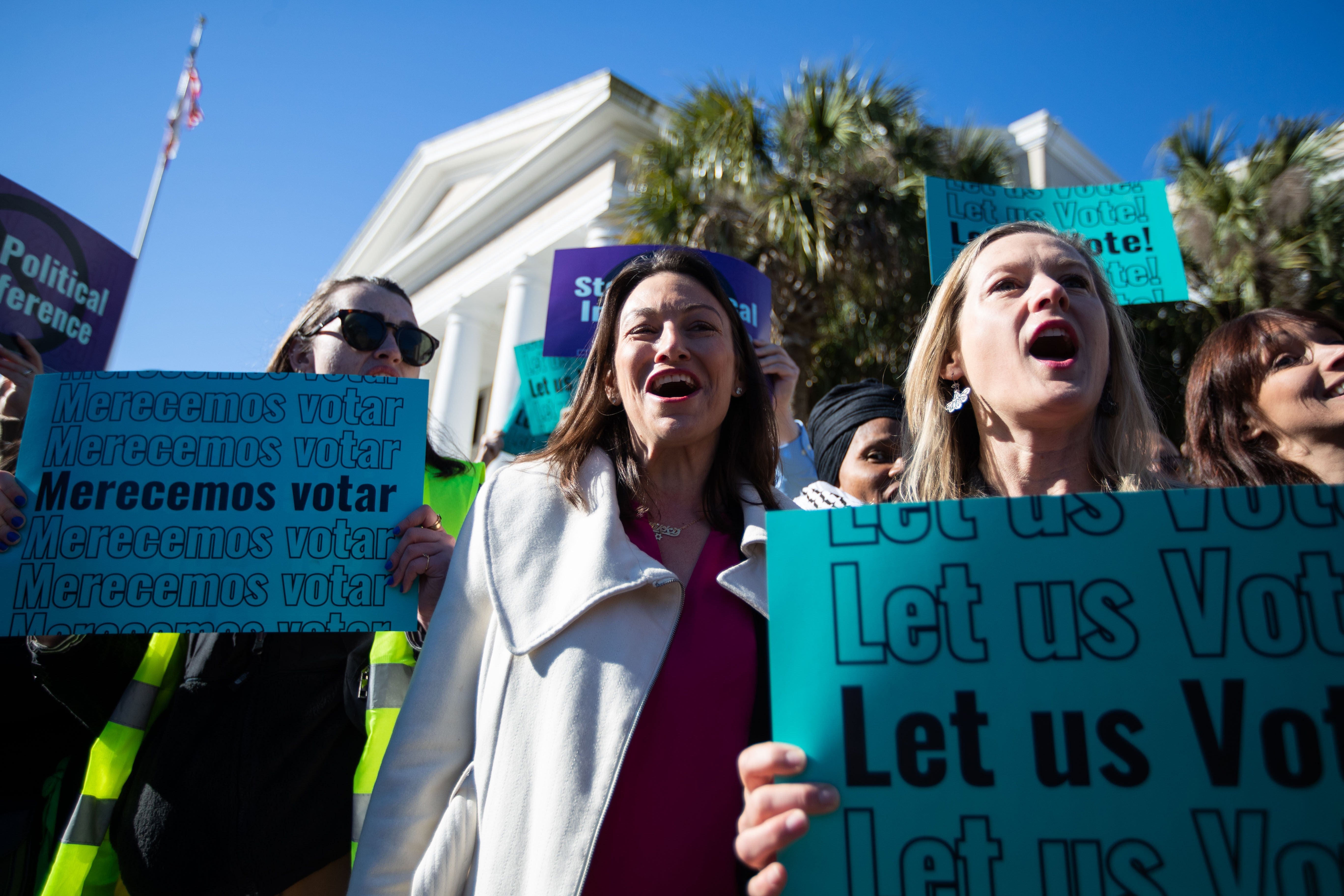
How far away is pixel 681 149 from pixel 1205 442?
8.34 metres

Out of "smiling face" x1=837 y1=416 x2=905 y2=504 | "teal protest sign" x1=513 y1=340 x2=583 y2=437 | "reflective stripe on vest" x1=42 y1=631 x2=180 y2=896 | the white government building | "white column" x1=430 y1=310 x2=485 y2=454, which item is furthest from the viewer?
"white column" x1=430 y1=310 x2=485 y2=454

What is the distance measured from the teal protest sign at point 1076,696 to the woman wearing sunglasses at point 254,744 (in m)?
1.03

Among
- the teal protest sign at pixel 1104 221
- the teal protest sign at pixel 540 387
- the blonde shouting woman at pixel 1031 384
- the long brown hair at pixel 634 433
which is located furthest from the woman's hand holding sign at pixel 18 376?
the teal protest sign at pixel 1104 221

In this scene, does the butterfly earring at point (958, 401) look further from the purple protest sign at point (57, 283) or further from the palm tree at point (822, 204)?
the palm tree at point (822, 204)

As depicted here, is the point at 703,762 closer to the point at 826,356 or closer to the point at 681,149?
the point at 826,356

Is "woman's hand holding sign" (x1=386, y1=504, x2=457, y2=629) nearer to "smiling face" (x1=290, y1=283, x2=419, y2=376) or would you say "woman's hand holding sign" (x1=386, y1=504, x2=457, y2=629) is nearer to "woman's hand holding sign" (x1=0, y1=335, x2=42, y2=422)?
"smiling face" (x1=290, y1=283, x2=419, y2=376)

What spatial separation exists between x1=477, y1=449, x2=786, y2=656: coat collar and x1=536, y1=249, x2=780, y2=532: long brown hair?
0.10 m

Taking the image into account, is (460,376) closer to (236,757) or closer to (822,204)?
(822,204)

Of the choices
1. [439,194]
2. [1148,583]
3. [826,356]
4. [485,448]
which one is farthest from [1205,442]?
[439,194]

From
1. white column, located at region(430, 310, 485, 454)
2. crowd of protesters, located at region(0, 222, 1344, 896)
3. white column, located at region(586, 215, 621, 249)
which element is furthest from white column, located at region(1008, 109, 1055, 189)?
crowd of protesters, located at region(0, 222, 1344, 896)

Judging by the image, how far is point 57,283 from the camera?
9.95 ft

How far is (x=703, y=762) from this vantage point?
4.60 ft

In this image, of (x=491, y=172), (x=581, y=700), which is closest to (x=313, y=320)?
(x=581, y=700)

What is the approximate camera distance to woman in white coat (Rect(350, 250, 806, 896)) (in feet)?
4.45
